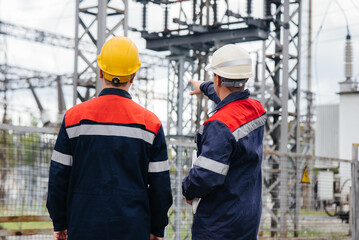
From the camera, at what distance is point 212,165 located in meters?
3.62

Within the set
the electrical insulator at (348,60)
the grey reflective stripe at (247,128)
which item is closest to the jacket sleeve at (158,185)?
the grey reflective stripe at (247,128)

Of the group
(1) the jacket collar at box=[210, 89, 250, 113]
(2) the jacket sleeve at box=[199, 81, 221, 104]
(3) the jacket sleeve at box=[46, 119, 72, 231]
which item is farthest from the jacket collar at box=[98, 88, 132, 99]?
(2) the jacket sleeve at box=[199, 81, 221, 104]

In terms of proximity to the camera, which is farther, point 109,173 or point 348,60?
point 348,60

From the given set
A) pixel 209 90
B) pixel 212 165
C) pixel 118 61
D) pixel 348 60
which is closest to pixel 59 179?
pixel 118 61

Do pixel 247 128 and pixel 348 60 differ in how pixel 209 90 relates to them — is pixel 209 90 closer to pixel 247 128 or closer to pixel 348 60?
pixel 247 128

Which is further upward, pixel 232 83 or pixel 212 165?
pixel 232 83

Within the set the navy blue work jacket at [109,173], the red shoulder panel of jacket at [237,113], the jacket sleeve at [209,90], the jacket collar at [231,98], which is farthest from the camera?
the jacket sleeve at [209,90]

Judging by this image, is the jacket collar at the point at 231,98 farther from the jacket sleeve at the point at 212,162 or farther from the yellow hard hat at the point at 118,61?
the yellow hard hat at the point at 118,61

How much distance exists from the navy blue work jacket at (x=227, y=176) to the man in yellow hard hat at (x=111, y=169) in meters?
0.29

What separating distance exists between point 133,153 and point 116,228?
0.44 meters

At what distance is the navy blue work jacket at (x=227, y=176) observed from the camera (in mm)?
3643

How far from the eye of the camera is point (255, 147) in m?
3.89

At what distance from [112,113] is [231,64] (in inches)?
38.1

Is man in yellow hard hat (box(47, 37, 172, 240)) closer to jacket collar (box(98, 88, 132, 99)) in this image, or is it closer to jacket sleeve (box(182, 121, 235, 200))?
jacket collar (box(98, 88, 132, 99))
